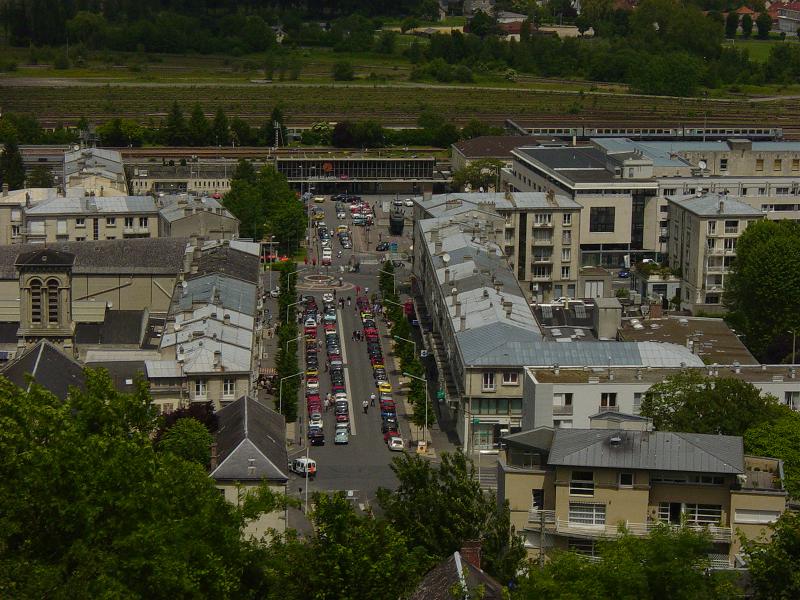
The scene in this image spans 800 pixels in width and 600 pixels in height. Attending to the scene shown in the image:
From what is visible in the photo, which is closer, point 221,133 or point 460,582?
point 460,582

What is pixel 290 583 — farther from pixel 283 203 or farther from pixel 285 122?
pixel 285 122

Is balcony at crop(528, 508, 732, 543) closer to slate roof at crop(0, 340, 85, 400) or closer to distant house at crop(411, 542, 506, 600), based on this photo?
distant house at crop(411, 542, 506, 600)

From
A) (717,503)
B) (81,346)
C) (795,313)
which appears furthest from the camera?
(795,313)

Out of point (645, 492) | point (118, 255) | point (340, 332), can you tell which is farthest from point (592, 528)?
point (340, 332)

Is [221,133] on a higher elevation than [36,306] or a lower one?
lower

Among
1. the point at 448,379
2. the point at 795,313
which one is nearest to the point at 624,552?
the point at 448,379

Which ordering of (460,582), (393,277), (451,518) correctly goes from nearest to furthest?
1. (460,582)
2. (451,518)
3. (393,277)

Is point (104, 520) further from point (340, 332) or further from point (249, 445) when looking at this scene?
point (340, 332)
